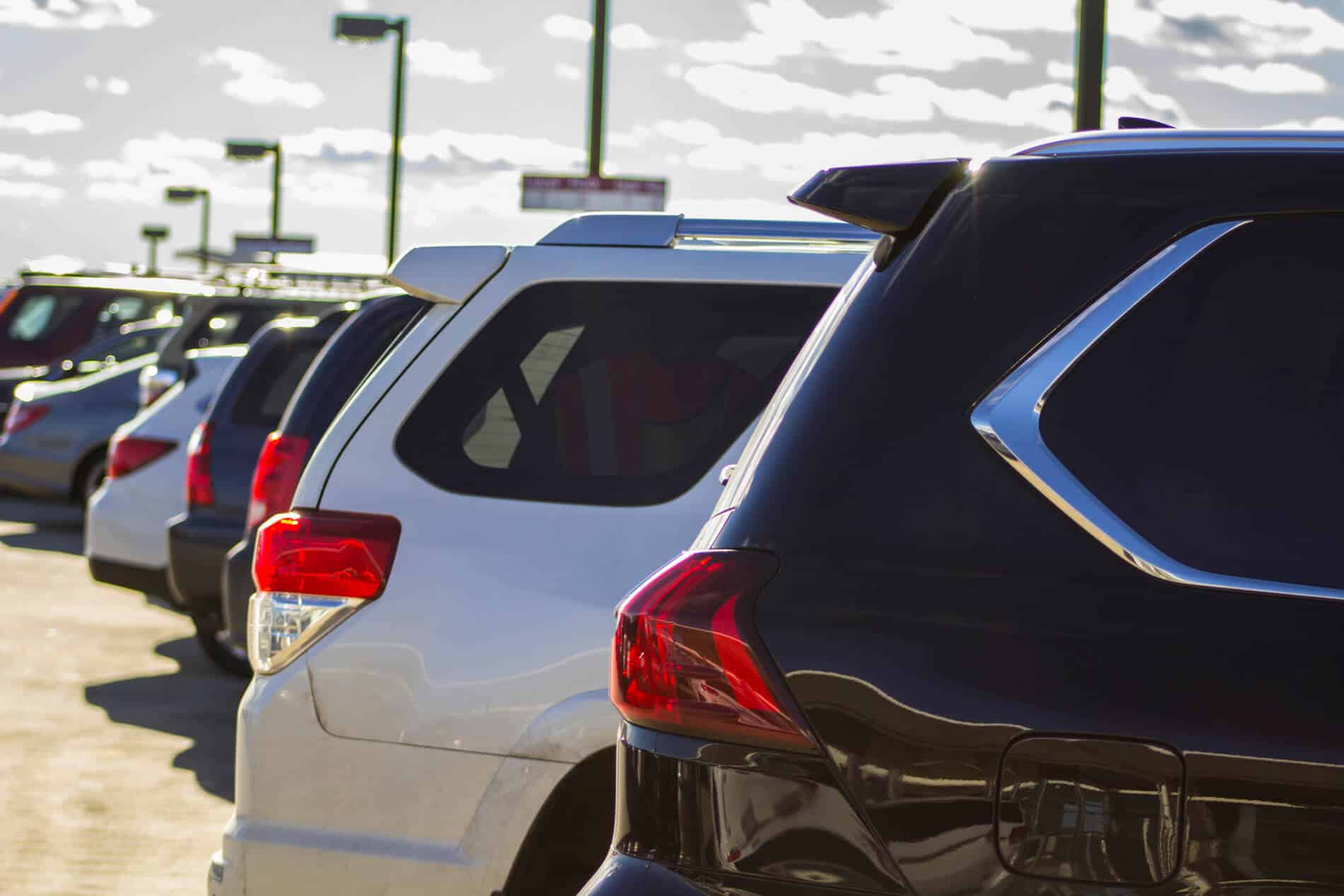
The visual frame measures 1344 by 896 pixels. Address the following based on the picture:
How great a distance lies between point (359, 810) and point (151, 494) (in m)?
6.97

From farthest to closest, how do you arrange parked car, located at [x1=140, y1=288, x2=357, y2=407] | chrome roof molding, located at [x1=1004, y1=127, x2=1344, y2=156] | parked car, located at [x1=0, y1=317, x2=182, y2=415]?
parked car, located at [x1=0, y1=317, x2=182, y2=415]
parked car, located at [x1=140, y1=288, x2=357, y2=407]
chrome roof molding, located at [x1=1004, y1=127, x2=1344, y2=156]

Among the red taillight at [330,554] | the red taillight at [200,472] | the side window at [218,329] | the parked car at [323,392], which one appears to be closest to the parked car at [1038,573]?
the red taillight at [330,554]

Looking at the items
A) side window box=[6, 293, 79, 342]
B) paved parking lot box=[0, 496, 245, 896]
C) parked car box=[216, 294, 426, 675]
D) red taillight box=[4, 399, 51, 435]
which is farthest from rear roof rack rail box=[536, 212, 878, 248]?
side window box=[6, 293, 79, 342]

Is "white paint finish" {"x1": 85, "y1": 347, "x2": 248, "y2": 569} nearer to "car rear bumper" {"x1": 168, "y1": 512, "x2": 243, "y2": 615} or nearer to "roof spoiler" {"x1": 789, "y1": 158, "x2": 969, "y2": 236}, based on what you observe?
"car rear bumper" {"x1": 168, "y1": 512, "x2": 243, "y2": 615}

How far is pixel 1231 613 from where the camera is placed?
78.7 inches

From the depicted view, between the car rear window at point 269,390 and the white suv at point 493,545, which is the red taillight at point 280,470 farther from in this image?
the car rear window at point 269,390

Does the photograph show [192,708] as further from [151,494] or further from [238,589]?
[238,589]

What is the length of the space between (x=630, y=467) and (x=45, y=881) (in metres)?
3.02

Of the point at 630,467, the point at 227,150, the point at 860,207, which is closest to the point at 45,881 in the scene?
the point at 630,467

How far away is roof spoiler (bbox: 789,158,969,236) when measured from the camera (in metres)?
2.28

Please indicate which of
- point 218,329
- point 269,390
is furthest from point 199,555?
point 218,329

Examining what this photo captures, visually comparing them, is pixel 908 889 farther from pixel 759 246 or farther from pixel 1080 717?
pixel 759 246

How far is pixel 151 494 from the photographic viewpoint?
1044 cm

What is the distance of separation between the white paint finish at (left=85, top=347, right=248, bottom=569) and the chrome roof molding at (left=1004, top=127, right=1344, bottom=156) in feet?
27.8
